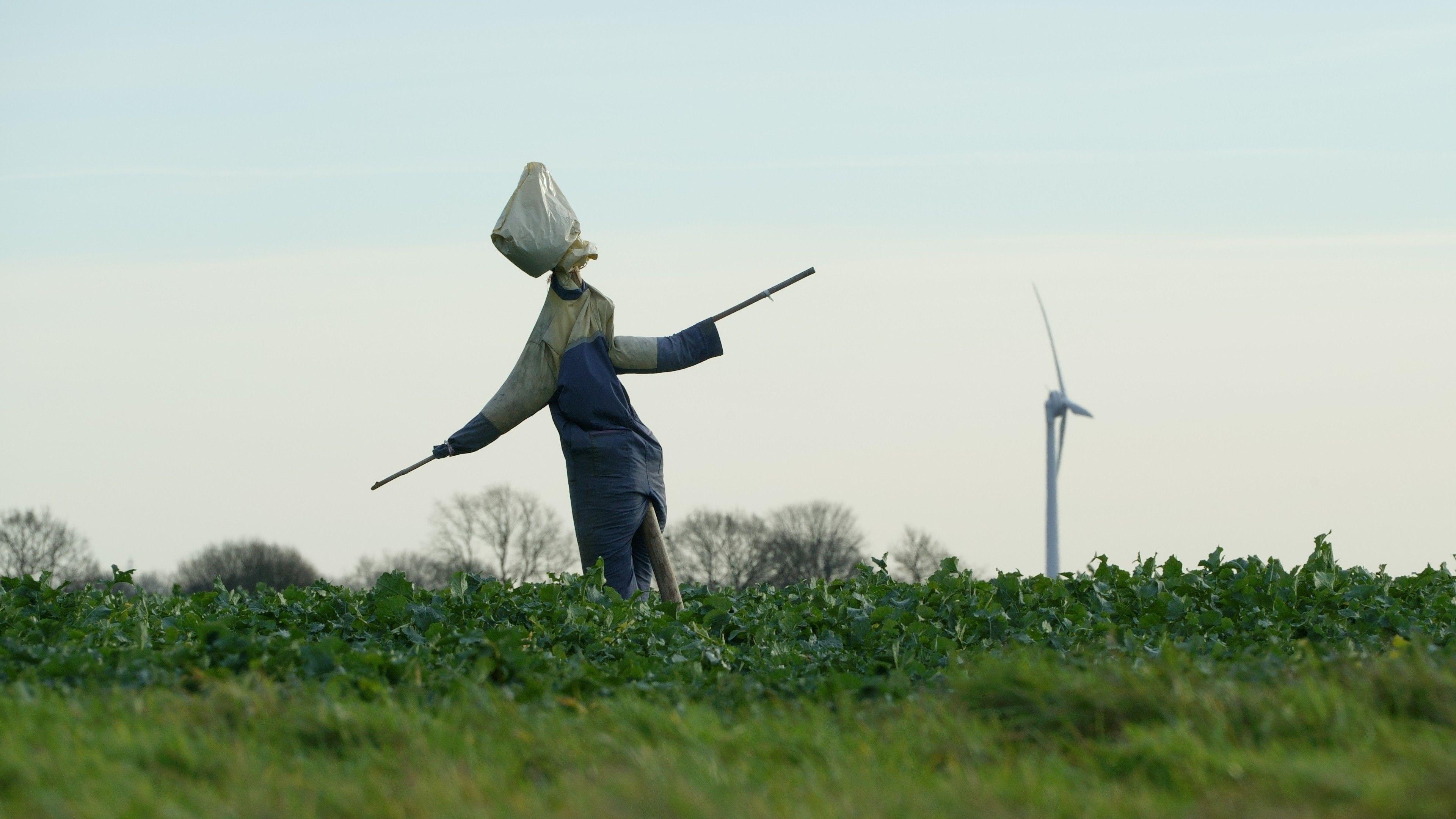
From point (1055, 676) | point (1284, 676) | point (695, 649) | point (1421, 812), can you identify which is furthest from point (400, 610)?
point (1421, 812)

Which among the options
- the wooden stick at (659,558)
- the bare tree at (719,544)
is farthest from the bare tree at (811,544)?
the wooden stick at (659,558)

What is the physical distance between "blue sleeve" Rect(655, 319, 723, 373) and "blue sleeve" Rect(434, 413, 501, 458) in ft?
4.39

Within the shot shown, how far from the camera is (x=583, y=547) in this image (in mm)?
11367

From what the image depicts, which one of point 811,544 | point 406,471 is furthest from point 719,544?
point 406,471

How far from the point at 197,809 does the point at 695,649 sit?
3.54 metres

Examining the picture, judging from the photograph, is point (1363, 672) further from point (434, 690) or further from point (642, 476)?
point (642, 476)

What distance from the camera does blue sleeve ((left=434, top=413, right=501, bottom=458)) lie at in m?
11.4

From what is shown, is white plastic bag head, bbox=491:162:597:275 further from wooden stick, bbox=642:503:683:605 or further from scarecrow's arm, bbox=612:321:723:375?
wooden stick, bbox=642:503:683:605

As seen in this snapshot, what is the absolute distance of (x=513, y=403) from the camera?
11.3 m

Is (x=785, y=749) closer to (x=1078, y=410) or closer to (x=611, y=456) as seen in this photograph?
(x=611, y=456)

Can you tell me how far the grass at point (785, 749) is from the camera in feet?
16.5

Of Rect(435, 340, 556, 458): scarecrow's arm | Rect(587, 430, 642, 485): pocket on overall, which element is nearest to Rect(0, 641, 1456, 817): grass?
Rect(587, 430, 642, 485): pocket on overall

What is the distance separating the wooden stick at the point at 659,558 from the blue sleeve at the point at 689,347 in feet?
3.53

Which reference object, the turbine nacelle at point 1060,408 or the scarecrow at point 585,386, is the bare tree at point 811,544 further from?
the scarecrow at point 585,386
